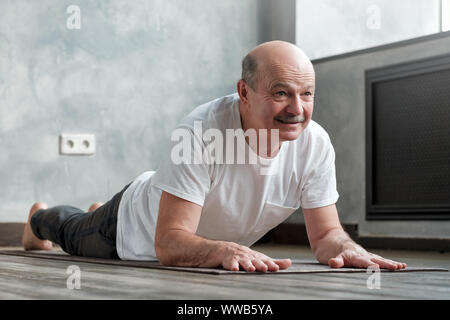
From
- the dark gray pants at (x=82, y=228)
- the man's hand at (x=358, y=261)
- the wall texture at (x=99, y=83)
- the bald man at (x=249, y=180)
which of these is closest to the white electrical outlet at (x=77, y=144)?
the wall texture at (x=99, y=83)

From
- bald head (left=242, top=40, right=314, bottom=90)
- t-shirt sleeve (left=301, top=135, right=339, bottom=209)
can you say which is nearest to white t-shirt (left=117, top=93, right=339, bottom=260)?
t-shirt sleeve (left=301, top=135, right=339, bottom=209)

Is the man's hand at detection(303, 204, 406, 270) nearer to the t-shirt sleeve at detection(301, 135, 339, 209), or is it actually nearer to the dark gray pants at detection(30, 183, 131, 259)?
the t-shirt sleeve at detection(301, 135, 339, 209)

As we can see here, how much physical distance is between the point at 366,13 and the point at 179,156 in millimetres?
2448

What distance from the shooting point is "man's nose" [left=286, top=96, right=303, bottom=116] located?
1.72 meters

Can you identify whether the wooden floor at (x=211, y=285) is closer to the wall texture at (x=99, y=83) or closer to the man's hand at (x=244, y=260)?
the man's hand at (x=244, y=260)

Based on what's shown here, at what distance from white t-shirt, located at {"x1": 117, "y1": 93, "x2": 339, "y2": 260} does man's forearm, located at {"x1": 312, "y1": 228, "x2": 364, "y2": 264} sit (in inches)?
3.5

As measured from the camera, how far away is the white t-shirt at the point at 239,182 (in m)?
1.77

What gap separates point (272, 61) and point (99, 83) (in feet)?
8.35

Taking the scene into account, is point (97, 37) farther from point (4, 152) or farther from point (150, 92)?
point (4, 152)

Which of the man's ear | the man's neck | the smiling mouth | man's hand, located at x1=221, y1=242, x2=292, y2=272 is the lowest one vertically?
man's hand, located at x1=221, y1=242, x2=292, y2=272

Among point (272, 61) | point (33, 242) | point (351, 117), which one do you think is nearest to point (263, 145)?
point (272, 61)

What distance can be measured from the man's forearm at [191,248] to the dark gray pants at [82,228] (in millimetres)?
482

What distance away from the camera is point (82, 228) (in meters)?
2.40

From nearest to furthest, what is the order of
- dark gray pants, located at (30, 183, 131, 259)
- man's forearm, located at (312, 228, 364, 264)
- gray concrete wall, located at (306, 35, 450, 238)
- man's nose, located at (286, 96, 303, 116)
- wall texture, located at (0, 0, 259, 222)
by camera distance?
1. man's nose, located at (286, 96, 303, 116)
2. man's forearm, located at (312, 228, 364, 264)
3. dark gray pants, located at (30, 183, 131, 259)
4. gray concrete wall, located at (306, 35, 450, 238)
5. wall texture, located at (0, 0, 259, 222)
